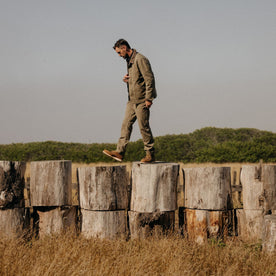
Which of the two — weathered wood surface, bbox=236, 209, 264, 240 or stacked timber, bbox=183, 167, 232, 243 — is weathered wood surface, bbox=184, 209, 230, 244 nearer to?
stacked timber, bbox=183, 167, 232, 243

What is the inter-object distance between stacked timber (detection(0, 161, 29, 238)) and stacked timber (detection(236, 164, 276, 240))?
3.12 m

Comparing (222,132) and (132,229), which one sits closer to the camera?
(132,229)

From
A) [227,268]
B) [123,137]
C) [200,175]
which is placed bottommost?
[227,268]

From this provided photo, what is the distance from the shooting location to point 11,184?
5320 millimetres

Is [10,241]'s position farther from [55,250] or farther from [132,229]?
[132,229]

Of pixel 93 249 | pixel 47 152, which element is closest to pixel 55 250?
pixel 93 249

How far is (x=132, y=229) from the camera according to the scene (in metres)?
5.32

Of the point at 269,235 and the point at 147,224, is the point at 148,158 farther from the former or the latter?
the point at 269,235

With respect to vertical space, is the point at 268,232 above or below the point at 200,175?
below

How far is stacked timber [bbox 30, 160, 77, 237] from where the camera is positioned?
5336mm

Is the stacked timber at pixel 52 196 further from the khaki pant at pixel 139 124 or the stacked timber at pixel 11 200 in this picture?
the khaki pant at pixel 139 124

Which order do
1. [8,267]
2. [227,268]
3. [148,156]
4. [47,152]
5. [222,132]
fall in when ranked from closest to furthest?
1. [8,267]
2. [227,268]
3. [148,156]
4. [47,152]
5. [222,132]

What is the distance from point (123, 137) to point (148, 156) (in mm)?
621

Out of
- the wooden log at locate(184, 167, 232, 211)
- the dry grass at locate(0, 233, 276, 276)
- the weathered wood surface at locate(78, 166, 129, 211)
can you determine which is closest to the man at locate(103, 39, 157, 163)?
the weathered wood surface at locate(78, 166, 129, 211)
